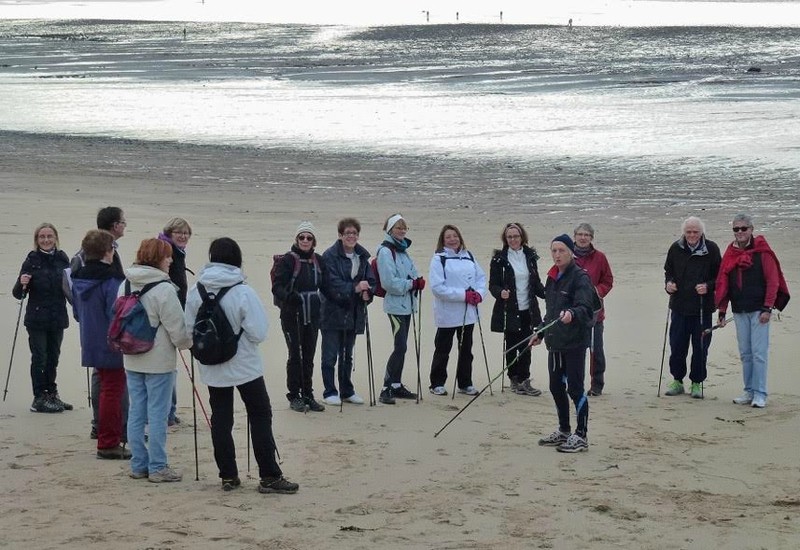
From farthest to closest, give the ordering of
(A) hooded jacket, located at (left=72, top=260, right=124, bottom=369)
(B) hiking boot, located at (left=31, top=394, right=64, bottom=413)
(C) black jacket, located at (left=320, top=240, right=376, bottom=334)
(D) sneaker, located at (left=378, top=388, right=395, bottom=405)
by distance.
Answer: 1. (D) sneaker, located at (left=378, top=388, right=395, bottom=405)
2. (C) black jacket, located at (left=320, top=240, right=376, bottom=334)
3. (B) hiking boot, located at (left=31, top=394, right=64, bottom=413)
4. (A) hooded jacket, located at (left=72, top=260, right=124, bottom=369)

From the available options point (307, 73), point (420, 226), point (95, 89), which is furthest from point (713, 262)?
point (307, 73)

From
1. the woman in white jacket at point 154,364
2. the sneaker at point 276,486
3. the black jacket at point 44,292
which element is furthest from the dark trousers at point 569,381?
the black jacket at point 44,292

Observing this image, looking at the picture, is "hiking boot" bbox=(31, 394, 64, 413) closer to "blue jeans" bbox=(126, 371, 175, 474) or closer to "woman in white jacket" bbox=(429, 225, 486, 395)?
"blue jeans" bbox=(126, 371, 175, 474)

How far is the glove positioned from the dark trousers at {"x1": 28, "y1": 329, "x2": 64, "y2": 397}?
127 inches

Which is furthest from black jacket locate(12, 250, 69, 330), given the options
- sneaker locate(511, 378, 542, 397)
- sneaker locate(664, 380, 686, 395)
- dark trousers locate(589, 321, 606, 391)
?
sneaker locate(664, 380, 686, 395)

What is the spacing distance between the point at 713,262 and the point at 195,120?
27.1 meters

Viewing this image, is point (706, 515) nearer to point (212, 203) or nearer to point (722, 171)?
point (212, 203)

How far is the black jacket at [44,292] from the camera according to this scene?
9.16m

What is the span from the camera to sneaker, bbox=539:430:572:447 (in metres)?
8.61

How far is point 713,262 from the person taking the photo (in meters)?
10.3

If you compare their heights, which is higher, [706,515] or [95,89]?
[95,89]

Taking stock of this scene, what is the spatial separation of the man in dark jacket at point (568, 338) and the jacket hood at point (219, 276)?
238cm

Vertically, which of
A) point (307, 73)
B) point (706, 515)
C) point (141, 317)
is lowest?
point (706, 515)

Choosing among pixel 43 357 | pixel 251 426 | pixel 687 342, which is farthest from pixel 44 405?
pixel 687 342
